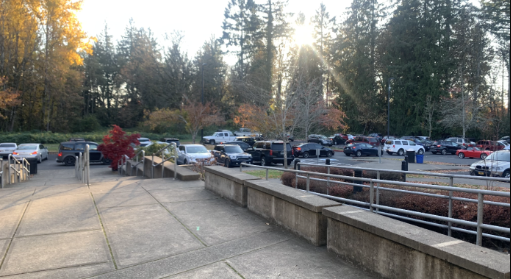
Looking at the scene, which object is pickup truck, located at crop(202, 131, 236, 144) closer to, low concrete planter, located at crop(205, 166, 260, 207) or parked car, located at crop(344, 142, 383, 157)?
parked car, located at crop(344, 142, 383, 157)

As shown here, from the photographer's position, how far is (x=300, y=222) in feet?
18.3

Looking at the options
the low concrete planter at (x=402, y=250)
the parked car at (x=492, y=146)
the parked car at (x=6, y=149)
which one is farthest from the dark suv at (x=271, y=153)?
the parked car at (x=6, y=149)

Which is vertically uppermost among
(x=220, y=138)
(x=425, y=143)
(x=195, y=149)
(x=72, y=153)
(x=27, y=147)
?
(x=220, y=138)

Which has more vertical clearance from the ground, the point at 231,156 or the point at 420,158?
the point at 231,156

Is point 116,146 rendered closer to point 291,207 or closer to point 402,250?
point 291,207

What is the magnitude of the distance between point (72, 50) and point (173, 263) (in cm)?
4310

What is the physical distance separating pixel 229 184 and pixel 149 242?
3008 mm

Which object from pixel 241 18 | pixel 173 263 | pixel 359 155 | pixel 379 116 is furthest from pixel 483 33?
pixel 173 263

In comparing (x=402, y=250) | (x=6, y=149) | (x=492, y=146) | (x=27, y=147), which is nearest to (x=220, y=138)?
(x=27, y=147)

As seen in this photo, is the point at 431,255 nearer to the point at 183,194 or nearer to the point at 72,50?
the point at 183,194

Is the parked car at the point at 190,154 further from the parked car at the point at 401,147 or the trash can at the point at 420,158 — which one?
the parked car at the point at 401,147

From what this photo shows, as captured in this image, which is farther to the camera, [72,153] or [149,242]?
[72,153]

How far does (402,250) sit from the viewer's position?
3867 millimetres

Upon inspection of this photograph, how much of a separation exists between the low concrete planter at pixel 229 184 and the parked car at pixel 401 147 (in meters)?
31.3
